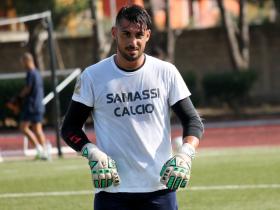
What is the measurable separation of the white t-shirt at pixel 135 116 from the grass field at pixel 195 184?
462 centimetres

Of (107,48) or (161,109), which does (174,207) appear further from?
(107,48)

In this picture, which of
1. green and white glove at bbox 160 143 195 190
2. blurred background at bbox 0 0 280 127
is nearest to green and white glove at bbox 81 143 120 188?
green and white glove at bbox 160 143 195 190

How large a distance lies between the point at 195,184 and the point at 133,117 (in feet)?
22.6

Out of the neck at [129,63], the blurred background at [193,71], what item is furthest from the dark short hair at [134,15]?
the blurred background at [193,71]

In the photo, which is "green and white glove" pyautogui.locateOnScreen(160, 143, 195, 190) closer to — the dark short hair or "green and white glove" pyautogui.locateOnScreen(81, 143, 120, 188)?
"green and white glove" pyautogui.locateOnScreen(81, 143, 120, 188)

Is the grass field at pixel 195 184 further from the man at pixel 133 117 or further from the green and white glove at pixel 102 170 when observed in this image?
the green and white glove at pixel 102 170

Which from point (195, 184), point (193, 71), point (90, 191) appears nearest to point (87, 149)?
point (90, 191)

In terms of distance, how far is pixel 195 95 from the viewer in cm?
3066

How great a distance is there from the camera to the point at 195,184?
12.5 meters

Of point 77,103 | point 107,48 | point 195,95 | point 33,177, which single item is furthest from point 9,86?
point 77,103

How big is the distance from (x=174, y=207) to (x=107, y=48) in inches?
1020

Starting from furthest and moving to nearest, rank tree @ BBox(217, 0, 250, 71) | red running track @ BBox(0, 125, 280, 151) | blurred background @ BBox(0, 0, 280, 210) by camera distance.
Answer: tree @ BBox(217, 0, 250, 71) < red running track @ BBox(0, 125, 280, 151) < blurred background @ BBox(0, 0, 280, 210)

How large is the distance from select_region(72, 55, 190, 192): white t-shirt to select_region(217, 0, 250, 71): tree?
83.9 ft

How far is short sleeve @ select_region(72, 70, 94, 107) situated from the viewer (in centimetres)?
582
